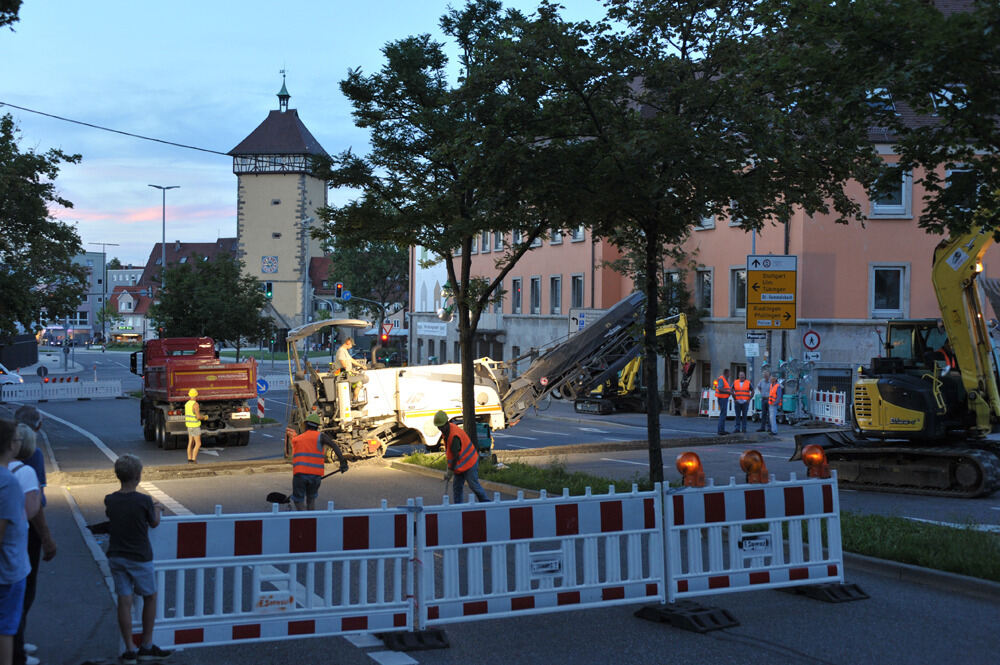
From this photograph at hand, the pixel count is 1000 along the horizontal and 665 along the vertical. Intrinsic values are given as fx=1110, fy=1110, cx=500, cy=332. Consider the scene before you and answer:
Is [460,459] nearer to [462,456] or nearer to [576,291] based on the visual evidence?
[462,456]

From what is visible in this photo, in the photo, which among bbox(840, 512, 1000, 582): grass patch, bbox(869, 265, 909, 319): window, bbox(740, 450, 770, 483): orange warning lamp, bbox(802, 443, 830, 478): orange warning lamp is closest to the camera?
bbox(740, 450, 770, 483): orange warning lamp

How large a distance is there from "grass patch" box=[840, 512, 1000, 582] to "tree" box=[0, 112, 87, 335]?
20.2 m

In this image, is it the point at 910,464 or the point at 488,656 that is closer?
the point at 488,656

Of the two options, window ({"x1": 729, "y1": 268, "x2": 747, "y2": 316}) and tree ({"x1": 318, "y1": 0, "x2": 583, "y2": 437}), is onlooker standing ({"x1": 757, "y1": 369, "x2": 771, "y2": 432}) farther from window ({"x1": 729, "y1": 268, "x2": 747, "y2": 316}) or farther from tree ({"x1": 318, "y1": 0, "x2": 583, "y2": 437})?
tree ({"x1": 318, "y1": 0, "x2": 583, "y2": 437})

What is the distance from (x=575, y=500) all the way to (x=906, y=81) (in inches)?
184

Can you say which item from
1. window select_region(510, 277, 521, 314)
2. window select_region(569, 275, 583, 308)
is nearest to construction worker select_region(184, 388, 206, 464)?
window select_region(569, 275, 583, 308)

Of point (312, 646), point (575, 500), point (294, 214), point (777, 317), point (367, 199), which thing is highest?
point (294, 214)

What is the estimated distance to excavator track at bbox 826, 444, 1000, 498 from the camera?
16.5m

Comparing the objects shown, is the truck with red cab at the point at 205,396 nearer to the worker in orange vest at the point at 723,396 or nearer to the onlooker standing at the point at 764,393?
the worker in orange vest at the point at 723,396

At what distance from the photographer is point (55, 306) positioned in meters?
28.2

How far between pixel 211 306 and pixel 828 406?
23.8 meters

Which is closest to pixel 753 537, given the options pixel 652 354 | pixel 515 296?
pixel 652 354

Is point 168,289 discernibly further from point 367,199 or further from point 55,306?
point 367,199

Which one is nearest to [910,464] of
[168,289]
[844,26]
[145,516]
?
[844,26]
